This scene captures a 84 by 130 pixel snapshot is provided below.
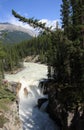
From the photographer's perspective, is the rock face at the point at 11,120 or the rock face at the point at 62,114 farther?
the rock face at the point at 62,114

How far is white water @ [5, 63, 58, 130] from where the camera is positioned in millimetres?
50031

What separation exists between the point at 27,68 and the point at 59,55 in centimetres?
5035

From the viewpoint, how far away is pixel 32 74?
89250 millimetres

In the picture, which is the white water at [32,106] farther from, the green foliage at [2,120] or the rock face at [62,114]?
the green foliage at [2,120]

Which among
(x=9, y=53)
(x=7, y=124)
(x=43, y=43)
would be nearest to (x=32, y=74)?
(x=9, y=53)

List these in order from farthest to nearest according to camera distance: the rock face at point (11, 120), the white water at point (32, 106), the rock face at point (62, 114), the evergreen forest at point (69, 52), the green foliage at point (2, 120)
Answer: the white water at point (32, 106) < the rock face at point (62, 114) < the evergreen forest at point (69, 52) < the rock face at point (11, 120) < the green foliage at point (2, 120)

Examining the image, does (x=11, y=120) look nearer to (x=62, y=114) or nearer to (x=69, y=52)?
(x=69, y=52)

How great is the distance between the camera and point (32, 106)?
60188 millimetres

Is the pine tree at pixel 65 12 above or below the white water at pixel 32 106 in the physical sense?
above

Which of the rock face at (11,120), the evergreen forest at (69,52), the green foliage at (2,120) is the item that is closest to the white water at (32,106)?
the evergreen forest at (69,52)

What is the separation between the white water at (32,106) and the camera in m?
50.0

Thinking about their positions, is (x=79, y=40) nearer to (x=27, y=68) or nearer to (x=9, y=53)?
(x=27, y=68)

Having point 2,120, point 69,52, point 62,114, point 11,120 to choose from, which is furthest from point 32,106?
point 2,120

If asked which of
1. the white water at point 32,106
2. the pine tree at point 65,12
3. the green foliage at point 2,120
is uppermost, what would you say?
the pine tree at point 65,12
